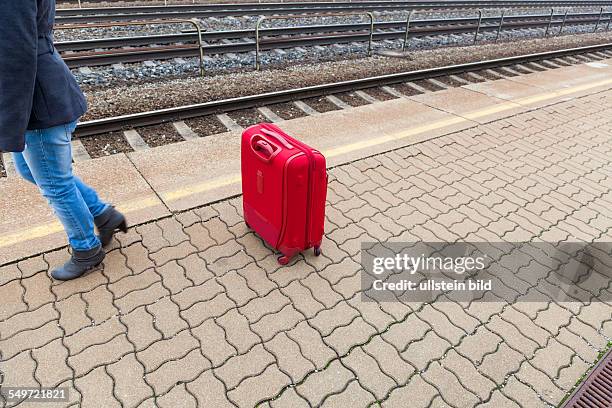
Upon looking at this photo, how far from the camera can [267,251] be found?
11.4ft

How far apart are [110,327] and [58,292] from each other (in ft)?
1.69

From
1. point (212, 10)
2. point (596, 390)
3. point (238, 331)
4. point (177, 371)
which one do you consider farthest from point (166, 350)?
point (212, 10)

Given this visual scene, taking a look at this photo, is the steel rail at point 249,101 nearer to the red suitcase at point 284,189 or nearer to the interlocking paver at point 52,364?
the red suitcase at point 284,189

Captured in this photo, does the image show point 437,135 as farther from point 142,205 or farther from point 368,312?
point 142,205

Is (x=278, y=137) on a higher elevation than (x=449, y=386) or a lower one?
higher

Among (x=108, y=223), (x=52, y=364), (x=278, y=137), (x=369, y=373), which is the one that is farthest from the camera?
(x=108, y=223)

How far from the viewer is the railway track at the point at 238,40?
790 centimetres

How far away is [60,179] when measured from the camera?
2.71m

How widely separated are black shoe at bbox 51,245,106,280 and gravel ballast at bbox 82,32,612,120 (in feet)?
10.3

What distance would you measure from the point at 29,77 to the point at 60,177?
674mm

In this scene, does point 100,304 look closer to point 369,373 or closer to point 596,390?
point 369,373

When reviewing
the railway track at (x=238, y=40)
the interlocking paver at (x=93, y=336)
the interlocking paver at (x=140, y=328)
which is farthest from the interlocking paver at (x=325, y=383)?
A: the railway track at (x=238, y=40)

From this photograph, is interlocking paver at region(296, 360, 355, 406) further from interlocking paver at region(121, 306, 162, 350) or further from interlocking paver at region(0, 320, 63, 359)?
interlocking paver at region(0, 320, 63, 359)

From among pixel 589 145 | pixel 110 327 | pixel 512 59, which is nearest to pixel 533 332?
pixel 110 327
